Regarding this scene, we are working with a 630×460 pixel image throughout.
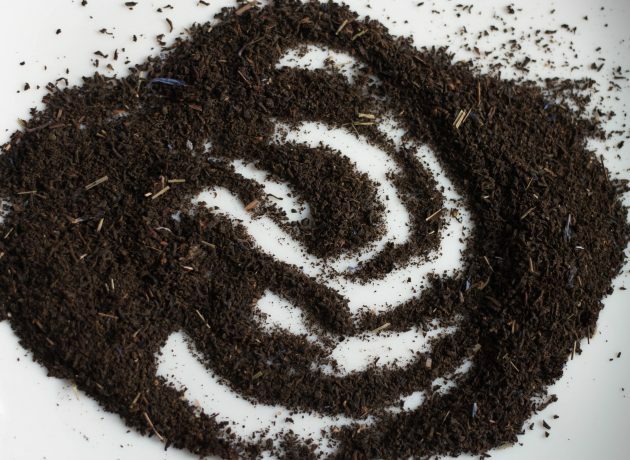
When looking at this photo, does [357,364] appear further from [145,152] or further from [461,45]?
[461,45]

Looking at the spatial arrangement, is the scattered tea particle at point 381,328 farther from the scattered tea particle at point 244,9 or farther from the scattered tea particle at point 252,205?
the scattered tea particle at point 244,9

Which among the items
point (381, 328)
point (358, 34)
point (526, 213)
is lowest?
point (381, 328)

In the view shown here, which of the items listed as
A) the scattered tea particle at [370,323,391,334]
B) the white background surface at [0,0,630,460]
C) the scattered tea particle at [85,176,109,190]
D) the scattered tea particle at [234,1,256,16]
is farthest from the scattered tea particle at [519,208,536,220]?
the scattered tea particle at [85,176,109,190]

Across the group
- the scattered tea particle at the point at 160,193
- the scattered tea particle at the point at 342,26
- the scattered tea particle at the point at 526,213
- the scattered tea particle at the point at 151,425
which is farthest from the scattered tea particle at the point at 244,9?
the scattered tea particle at the point at 151,425

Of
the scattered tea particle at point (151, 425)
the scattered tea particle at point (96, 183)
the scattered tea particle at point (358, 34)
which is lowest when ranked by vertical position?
the scattered tea particle at point (151, 425)

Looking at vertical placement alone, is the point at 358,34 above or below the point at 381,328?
above

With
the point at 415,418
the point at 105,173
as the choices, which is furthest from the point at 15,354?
the point at 415,418

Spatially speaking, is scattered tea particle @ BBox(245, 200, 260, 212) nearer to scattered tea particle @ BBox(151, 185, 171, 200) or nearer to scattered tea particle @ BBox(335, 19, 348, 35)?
scattered tea particle @ BBox(151, 185, 171, 200)

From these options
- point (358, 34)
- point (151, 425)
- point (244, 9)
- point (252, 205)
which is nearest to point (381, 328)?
point (252, 205)

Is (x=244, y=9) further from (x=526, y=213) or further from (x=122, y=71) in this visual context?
(x=526, y=213)
